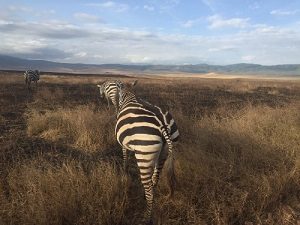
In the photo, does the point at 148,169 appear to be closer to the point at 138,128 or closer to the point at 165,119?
the point at 138,128

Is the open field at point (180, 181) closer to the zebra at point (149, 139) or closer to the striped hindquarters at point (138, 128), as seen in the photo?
the zebra at point (149, 139)

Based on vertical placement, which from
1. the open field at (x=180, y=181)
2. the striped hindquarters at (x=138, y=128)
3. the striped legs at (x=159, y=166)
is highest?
the striped hindquarters at (x=138, y=128)

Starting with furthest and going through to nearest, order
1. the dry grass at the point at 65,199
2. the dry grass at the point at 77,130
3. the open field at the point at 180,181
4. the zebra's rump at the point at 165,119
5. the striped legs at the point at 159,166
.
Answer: the dry grass at the point at 77,130 < the striped legs at the point at 159,166 < the zebra's rump at the point at 165,119 < the open field at the point at 180,181 < the dry grass at the point at 65,199

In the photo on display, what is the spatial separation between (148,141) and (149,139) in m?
0.03

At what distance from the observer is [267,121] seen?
887 cm

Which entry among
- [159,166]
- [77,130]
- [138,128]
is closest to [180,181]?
[159,166]

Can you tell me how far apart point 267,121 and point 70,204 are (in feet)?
19.1

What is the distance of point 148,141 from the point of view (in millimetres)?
4777

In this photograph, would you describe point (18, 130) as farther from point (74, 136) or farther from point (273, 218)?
point (273, 218)

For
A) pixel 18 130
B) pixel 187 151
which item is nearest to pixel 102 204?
pixel 187 151

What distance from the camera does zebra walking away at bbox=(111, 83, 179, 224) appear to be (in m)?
4.80

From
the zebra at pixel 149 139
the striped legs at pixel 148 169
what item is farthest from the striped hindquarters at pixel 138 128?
the striped legs at pixel 148 169

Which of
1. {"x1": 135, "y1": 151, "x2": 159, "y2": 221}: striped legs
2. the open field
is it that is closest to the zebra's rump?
{"x1": 135, "y1": 151, "x2": 159, "y2": 221}: striped legs

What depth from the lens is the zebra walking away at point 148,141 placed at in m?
4.80
